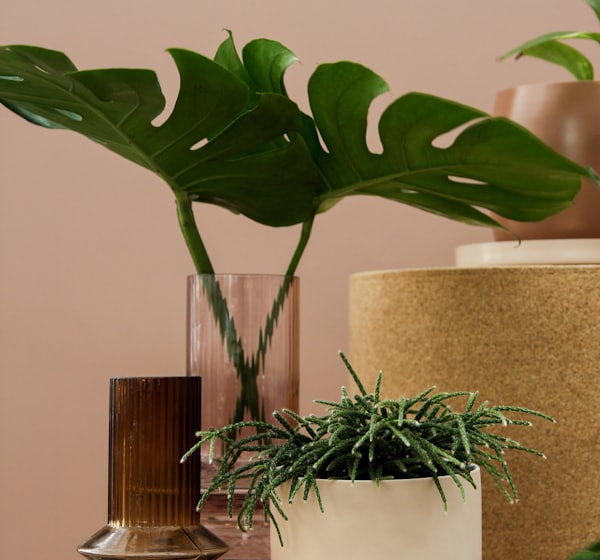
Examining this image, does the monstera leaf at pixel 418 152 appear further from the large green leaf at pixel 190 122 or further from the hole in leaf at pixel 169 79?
the hole in leaf at pixel 169 79

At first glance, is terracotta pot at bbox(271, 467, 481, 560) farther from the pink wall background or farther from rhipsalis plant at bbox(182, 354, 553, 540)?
the pink wall background

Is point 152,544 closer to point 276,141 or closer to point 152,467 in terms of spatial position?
point 152,467

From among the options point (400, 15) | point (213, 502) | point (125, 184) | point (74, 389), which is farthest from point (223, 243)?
point (213, 502)

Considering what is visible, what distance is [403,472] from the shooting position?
66 centimetres

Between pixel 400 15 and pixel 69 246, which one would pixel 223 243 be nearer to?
pixel 69 246

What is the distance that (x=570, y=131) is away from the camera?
3.03 ft

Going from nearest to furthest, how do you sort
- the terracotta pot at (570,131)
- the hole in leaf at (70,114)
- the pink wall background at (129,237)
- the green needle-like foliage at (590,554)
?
1. the green needle-like foliage at (590,554)
2. the hole in leaf at (70,114)
3. the terracotta pot at (570,131)
4. the pink wall background at (129,237)

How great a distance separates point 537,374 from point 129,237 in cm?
70

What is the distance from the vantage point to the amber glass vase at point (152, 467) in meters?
0.74

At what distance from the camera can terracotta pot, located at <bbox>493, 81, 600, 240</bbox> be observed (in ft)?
3.02

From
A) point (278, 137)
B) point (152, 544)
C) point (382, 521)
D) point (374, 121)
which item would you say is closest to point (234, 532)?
point (152, 544)

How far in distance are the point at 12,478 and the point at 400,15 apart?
893mm

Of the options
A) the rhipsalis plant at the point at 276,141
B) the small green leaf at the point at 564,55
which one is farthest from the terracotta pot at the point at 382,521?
the small green leaf at the point at 564,55

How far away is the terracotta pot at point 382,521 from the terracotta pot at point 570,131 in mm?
391
